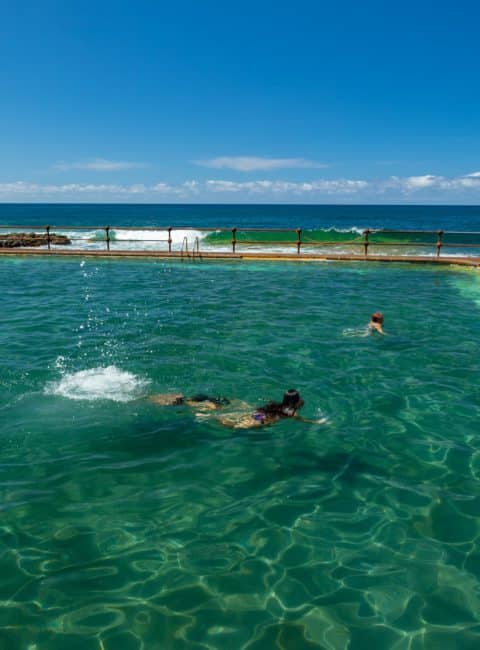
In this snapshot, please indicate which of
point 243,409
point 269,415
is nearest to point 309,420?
point 269,415

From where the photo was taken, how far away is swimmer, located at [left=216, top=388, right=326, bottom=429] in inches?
257

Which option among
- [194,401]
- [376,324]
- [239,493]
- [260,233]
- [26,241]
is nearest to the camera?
[239,493]

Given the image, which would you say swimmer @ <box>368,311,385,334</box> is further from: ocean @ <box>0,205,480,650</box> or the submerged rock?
the submerged rock

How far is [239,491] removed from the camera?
512 centimetres

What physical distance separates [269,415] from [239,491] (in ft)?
5.38

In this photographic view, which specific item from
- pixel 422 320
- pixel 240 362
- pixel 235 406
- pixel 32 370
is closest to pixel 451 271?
pixel 422 320

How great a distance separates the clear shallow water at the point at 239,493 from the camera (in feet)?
11.8

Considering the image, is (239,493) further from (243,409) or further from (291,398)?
(243,409)

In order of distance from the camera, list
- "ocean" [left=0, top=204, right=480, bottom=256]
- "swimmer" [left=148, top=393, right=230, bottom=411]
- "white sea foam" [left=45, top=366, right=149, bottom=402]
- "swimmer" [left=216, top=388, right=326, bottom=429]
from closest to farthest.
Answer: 1. "swimmer" [left=216, top=388, right=326, bottom=429]
2. "swimmer" [left=148, top=393, right=230, bottom=411]
3. "white sea foam" [left=45, top=366, right=149, bottom=402]
4. "ocean" [left=0, top=204, right=480, bottom=256]

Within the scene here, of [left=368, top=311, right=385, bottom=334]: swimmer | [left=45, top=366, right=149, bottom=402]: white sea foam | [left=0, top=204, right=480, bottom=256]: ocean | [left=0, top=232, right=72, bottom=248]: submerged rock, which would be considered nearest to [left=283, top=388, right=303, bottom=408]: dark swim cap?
[left=45, top=366, right=149, bottom=402]: white sea foam

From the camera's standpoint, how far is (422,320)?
1187 centimetres

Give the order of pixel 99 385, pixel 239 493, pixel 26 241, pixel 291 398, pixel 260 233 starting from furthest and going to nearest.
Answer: pixel 260 233 < pixel 26 241 < pixel 99 385 < pixel 291 398 < pixel 239 493

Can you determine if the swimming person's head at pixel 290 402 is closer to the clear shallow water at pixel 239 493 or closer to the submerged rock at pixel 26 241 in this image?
the clear shallow water at pixel 239 493

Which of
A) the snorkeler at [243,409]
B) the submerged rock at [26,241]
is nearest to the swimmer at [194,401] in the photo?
the snorkeler at [243,409]
